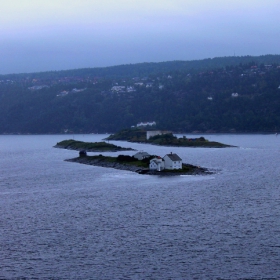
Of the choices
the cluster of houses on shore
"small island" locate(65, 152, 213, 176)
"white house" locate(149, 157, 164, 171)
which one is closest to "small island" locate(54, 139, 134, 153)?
"small island" locate(65, 152, 213, 176)

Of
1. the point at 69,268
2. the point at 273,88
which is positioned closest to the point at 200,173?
the point at 69,268

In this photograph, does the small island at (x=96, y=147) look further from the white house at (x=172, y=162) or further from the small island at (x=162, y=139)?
the white house at (x=172, y=162)

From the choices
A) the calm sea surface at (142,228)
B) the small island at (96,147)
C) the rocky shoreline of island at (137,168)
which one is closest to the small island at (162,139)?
the small island at (96,147)

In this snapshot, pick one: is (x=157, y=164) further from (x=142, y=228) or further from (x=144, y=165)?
(x=142, y=228)

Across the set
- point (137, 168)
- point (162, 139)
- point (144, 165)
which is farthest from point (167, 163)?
point (162, 139)

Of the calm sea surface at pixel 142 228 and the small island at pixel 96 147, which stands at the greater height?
the calm sea surface at pixel 142 228

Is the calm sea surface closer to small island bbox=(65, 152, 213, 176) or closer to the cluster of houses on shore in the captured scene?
small island bbox=(65, 152, 213, 176)

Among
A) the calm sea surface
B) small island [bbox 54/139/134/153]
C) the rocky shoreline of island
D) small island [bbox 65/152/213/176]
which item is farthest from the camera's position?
small island [bbox 54/139/134/153]
